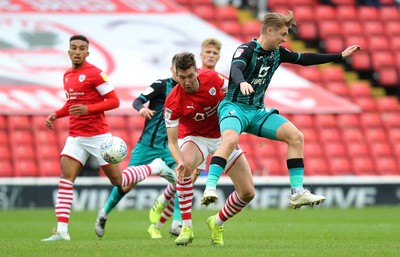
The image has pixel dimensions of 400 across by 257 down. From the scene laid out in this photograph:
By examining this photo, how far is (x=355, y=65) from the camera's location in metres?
23.3

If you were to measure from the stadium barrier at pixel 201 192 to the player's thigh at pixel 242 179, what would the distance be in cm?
860

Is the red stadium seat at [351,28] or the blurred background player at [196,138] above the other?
the red stadium seat at [351,28]

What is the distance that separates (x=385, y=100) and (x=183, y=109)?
47.0ft

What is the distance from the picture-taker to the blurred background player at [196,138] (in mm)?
8969

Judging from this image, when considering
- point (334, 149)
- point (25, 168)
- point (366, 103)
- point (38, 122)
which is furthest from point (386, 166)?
point (25, 168)

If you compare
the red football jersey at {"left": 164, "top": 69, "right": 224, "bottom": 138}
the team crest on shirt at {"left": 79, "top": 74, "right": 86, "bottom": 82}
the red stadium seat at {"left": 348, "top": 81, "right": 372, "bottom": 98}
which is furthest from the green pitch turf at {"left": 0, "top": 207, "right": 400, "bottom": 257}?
the red stadium seat at {"left": 348, "top": 81, "right": 372, "bottom": 98}

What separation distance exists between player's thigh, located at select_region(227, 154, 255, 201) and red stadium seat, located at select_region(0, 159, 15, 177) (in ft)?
36.5

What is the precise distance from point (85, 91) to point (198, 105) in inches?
77.8

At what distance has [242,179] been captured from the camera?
920 centimetres

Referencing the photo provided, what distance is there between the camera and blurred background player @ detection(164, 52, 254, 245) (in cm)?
897

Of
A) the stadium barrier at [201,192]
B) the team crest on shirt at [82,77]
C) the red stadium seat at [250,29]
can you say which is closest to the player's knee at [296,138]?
the team crest on shirt at [82,77]

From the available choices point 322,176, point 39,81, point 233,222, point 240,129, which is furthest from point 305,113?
point 240,129

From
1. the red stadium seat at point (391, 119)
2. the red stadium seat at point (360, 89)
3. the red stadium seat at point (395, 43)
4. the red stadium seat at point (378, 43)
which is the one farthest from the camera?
the red stadium seat at point (395, 43)

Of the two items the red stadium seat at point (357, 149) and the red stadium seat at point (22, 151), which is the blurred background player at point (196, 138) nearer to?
the red stadium seat at point (22, 151)
